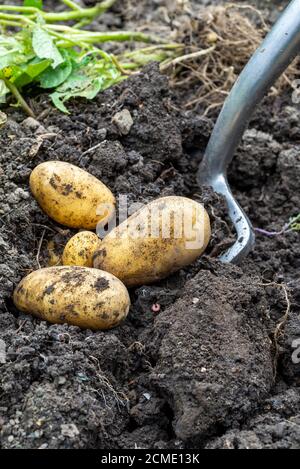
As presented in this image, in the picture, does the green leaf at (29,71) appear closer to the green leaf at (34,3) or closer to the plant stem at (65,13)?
the plant stem at (65,13)

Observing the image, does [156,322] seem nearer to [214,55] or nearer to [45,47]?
[45,47]

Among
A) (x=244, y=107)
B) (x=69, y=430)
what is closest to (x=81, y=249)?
(x=69, y=430)

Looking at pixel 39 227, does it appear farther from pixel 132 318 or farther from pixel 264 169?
pixel 264 169

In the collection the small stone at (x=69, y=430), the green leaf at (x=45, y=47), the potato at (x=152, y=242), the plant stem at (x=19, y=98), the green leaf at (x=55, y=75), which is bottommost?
the plant stem at (x=19, y=98)

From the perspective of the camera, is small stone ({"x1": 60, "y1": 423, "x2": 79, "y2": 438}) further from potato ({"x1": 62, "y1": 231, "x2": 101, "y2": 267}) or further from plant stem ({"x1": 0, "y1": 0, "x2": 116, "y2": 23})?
plant stem ({"x1": 0, "y1": 0, "x2": 116, "y2": 23})

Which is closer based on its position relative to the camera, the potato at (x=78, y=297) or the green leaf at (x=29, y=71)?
the potato at (x=78, y=297)

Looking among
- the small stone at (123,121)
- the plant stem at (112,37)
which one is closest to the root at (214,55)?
the plant stem at (112,37)

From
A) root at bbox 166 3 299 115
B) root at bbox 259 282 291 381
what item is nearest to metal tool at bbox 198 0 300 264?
root at bbox 259 282 291 381
